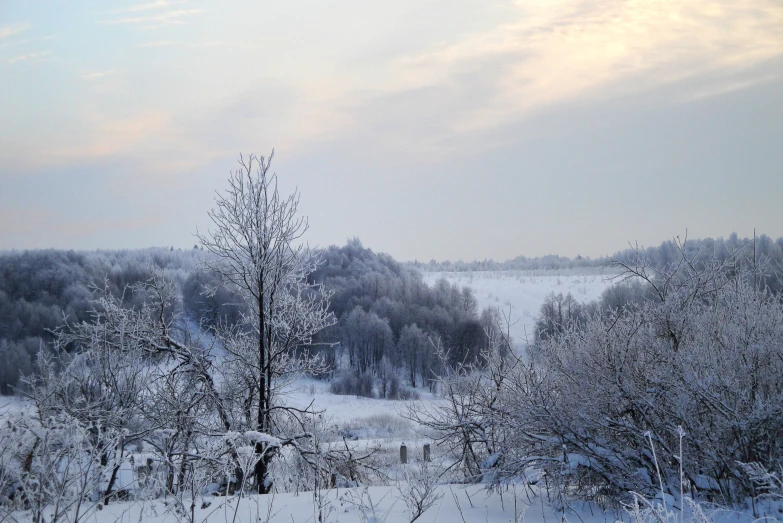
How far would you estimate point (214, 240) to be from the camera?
12602mm

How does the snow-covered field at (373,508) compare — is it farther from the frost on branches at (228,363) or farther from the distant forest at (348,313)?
the distant forest at (348,313)

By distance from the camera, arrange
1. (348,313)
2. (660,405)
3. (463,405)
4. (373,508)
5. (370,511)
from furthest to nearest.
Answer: (348,313)
(463,405)
(660,405)
(370,511)
(373,508)

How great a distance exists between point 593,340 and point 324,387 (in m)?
43.7

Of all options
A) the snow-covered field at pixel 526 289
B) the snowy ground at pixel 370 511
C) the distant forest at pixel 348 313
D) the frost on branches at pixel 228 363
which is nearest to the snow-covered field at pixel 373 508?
the snowy ground at pixel 370 511

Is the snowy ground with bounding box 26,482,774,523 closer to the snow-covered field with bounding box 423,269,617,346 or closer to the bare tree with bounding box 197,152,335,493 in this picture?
the bare tree with bounding box 197,152,335,493

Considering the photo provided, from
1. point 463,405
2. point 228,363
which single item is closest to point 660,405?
point 463,405

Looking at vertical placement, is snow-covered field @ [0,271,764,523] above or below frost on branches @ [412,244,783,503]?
below

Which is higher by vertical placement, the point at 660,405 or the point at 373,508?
the point at 660,405

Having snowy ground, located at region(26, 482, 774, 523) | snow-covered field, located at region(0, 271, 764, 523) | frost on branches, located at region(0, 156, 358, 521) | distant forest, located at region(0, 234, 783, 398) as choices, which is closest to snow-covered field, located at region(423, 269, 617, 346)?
distant forest, located at region(0, 234, 783, 398)

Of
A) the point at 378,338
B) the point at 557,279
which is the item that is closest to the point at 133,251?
the point at 378,338

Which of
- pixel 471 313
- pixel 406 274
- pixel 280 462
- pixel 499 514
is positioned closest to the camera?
pixel 499 514

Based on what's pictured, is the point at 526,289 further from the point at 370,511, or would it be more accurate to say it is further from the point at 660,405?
the point at 370,511

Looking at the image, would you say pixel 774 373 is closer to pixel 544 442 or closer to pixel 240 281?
pixel 544 442

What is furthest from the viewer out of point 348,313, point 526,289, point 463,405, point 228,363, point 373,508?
point 526,289
